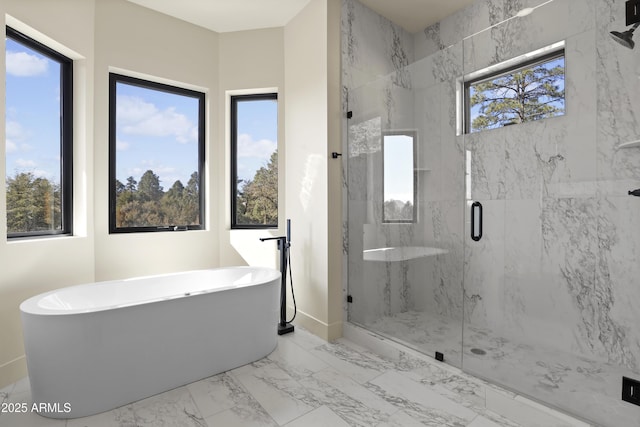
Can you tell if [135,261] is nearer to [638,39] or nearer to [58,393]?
[58,393]

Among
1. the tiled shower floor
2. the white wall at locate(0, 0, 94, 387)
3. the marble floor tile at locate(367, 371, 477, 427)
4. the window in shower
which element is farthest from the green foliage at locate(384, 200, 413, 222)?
the white wall at locate(0, 0, 94, 387)

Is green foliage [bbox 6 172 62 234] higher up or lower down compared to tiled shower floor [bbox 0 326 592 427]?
higher up

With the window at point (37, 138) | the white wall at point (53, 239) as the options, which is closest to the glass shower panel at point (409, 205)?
the white wall at point (53, 239)

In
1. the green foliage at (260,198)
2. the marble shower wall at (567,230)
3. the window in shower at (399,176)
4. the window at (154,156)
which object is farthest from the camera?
the green foliage at (260,198)

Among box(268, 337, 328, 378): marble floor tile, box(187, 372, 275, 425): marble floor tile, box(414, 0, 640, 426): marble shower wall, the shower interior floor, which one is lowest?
box(187, 372, 275, 425): marble floor tile

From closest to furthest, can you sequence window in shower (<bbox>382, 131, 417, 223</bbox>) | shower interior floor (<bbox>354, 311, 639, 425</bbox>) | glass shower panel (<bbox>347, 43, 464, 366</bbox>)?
shower interior floor (<bbox>354, 311, 639, 425</bbox>) < glass shower panel (<bbox>347, 43, 464, 366</bbox>) < window in shower (<bbox>382, 131, 417, 223</bbox>)

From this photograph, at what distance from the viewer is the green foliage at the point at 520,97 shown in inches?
90.4

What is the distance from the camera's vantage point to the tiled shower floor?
1.68m

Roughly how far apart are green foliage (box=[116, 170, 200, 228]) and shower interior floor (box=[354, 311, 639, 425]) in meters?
2.16

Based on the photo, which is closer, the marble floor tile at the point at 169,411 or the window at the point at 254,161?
the marble floor tile at the point at 169,411

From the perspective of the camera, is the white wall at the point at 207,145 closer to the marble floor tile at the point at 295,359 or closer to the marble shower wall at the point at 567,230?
the marble floor tile at the point at 295,359

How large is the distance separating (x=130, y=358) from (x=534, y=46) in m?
3.43

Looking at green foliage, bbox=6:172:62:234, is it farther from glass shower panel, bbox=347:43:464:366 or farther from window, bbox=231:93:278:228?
glass shower panel, bbox=347:43:464:366

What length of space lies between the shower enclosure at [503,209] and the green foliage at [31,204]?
93.4 inches
